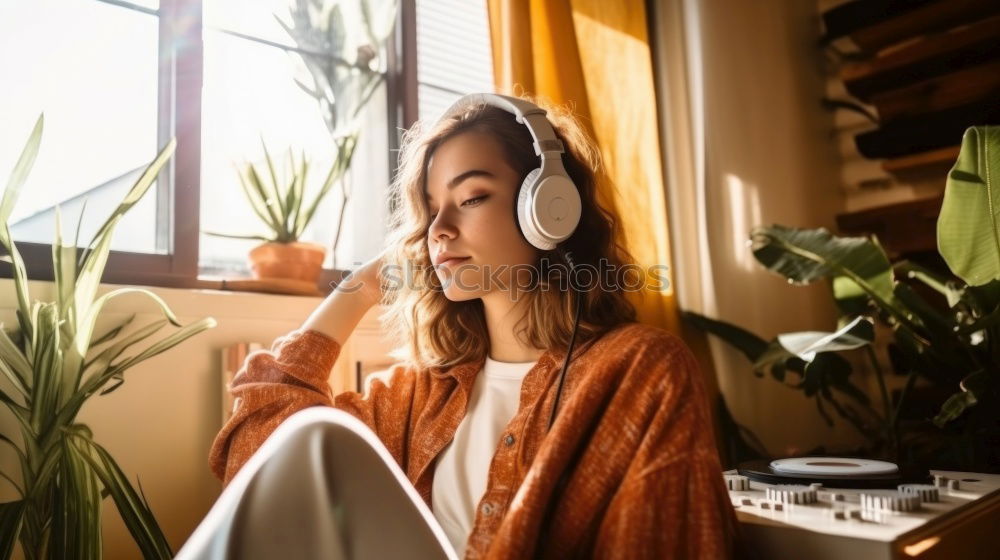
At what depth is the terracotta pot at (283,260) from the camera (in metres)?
1.38

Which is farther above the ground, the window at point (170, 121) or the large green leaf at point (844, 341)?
the window at point (170, 121)

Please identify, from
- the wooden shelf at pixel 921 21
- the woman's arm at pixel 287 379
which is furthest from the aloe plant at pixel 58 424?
the wooden shelf at pixel 921 21

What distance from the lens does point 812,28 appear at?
→ 8.03ft

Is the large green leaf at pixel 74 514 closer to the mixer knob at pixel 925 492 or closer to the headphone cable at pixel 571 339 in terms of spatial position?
the headphone cable at pixel 571 339

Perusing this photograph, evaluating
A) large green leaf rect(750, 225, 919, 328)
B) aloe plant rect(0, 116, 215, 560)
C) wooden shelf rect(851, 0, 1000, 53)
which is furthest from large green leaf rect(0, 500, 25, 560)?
wooden shelf rect(851, 0, 1000, 53)

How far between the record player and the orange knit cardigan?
0.31 feet

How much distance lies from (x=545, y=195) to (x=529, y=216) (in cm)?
3

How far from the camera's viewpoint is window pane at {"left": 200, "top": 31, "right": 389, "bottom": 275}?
1.58m

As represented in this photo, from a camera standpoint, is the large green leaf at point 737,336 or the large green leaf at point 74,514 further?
the large green leaf at point 737,336

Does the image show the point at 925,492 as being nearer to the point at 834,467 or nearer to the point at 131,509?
the point at 834,467

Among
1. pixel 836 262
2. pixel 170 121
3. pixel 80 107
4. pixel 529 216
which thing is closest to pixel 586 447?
pixel 529 216

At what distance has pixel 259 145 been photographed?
163cm

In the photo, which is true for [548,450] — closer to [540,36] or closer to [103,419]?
[103,419]

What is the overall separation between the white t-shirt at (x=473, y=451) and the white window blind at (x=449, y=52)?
0.98m
